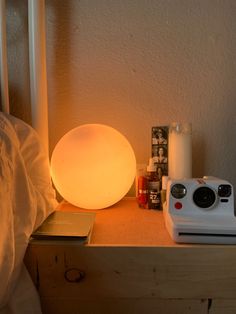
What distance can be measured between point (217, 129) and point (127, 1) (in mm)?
532

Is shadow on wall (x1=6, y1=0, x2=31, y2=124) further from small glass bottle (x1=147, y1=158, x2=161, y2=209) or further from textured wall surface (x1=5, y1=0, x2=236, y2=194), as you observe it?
small glass bottle (x1=147, y1=158, x2=161, y2=209)

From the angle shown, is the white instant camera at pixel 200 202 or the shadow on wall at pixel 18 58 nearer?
the white instant camera at pixel 200 202

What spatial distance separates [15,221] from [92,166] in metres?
0.24

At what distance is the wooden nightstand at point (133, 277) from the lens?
20.9 inches

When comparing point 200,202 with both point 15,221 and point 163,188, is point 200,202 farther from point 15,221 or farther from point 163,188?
point 15,221

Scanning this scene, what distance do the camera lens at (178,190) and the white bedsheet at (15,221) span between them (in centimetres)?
32

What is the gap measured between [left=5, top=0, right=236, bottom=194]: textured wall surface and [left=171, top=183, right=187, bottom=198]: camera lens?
303 mm

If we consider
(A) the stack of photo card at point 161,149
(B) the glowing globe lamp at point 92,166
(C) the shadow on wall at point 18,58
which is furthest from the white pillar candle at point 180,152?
(C) the shadow on wall at point 18,58

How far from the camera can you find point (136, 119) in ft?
2.98

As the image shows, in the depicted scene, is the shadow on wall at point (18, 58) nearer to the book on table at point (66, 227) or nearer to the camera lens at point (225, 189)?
the book on table at point (66, 227)

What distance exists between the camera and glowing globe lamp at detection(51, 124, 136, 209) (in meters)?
0.70

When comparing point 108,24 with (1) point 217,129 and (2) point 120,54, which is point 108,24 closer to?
(2) point 120,54

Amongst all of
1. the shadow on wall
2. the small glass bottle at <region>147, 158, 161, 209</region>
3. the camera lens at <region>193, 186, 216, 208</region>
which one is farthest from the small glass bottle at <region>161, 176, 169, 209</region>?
the shadow on wall

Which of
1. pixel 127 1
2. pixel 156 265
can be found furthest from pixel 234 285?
pixel 127 1
